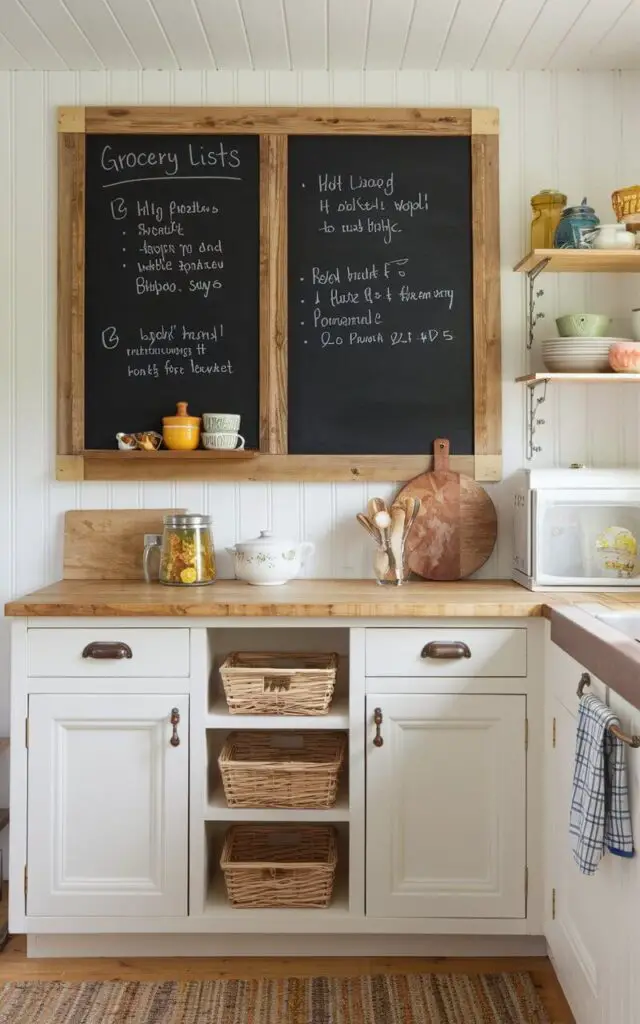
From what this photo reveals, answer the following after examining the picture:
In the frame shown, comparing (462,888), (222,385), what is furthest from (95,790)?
(222,385)

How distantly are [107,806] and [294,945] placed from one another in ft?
2.07

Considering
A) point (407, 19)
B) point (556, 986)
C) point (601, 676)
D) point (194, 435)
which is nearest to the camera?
point (601, 676)

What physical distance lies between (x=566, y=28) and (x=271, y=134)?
35.3 inches

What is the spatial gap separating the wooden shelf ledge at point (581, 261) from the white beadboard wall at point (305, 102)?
5 centimetres

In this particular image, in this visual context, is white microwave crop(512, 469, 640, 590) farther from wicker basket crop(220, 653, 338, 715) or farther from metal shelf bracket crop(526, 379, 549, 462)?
wicker basket crop(220, 653, 338, 715)

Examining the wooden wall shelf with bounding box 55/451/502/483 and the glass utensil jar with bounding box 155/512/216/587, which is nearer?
the glass utensil jar with bounding box 155/512/216/587

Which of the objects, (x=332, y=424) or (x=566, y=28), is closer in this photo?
(x=566, y=28)

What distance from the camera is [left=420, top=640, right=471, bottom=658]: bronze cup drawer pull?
7.80 feet

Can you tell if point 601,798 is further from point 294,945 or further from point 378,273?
point 378,273

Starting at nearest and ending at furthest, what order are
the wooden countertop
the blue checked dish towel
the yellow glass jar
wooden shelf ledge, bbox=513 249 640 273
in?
the blue checked dish towel → the wooden countertop → wooden shelf ledge, bbox=513 249 640 273 → the yellow glass jar

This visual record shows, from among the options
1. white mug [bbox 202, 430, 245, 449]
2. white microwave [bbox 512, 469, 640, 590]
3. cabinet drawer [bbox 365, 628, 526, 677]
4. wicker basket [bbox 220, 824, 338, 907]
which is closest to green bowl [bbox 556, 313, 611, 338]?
white microwave [bbox 512, 469, 640, 590]

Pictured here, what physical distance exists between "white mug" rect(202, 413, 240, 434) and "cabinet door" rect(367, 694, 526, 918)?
92 centimetres

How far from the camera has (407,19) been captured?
255 centimetres

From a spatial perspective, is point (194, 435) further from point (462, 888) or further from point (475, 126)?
point (462, 888)
